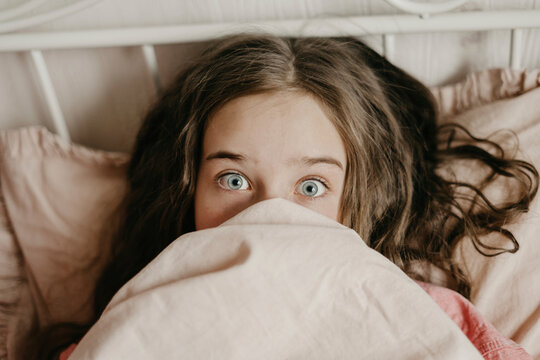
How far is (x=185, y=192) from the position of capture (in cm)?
91

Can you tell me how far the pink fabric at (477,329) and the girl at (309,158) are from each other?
0.06m

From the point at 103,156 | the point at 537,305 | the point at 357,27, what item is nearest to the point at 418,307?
the point at 537,305

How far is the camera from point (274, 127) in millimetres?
780

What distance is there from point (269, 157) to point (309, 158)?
61mm

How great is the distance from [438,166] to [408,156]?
2.3 inches

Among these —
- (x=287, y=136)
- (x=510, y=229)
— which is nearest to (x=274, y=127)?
(x=287, y=136)

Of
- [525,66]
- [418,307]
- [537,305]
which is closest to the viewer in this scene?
[418,307]

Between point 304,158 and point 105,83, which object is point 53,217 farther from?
point 304,158

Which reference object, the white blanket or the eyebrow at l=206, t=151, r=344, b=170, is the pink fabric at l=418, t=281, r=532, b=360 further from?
the eyebrow at l=206, t=151, r=344, b=170

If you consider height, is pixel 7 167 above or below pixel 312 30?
below

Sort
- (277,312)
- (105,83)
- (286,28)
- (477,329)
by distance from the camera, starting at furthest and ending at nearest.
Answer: (105,83)
(286,28)
(477,329)
(277,312)

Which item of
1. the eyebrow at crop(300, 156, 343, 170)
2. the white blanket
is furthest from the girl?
the white blanket

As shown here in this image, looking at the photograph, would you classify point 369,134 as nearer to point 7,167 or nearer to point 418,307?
point 418,307

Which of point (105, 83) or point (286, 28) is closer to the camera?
point (286, 28)
